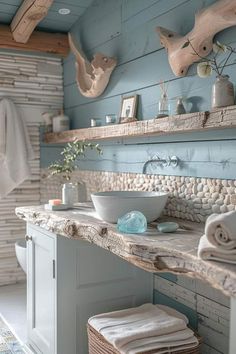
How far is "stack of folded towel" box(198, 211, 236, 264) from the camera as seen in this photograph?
1.21m

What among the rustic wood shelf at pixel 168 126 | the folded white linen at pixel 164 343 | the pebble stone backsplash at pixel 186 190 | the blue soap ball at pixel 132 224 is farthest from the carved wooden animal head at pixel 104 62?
the folded white linen at pixel 164 343

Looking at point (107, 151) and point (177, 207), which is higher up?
point (107, 151)

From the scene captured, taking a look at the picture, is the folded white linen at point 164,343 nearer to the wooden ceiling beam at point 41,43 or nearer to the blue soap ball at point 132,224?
the blue soap ball at point 132,224

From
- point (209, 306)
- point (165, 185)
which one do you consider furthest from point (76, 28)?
point (209, 306)

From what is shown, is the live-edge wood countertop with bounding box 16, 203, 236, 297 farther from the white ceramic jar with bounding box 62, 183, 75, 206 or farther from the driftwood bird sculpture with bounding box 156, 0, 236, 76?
the driftwood bird sculpture with bounding box 156, 0, 236, 76

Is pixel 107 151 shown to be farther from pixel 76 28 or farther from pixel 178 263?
pixel 178 263

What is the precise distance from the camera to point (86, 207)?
8.66 ft

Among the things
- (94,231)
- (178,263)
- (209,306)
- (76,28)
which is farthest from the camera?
(76,28)

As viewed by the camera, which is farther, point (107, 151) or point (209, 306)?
point (107, 151)

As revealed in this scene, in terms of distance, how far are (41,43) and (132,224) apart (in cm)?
244

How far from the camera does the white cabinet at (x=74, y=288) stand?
2.18 metres

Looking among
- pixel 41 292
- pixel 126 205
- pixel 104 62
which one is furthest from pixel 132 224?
pixel 104 62

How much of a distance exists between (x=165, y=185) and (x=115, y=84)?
36.8 inches

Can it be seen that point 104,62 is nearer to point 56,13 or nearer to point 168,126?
point 56,13
